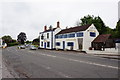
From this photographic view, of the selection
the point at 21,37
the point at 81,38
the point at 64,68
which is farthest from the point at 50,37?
the point at 21,37

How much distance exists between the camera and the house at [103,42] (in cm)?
3450

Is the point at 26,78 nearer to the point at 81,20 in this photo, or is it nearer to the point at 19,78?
the point at 19,78

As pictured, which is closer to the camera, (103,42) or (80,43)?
(103,42)

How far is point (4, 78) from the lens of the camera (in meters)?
6.95

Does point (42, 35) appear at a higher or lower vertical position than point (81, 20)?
lower

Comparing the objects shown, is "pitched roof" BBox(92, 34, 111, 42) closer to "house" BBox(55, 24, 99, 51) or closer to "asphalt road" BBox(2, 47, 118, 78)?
"house" BBox(55, 24, 99, 51)

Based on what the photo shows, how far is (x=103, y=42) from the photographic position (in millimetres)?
34438

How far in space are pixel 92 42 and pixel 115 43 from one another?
5.88 meters

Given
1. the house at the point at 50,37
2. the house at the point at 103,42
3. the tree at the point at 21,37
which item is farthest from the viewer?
the tree at the point at 21,37

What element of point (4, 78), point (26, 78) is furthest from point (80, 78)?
point (4, 78)

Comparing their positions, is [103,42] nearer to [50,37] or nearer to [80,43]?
[80,43]

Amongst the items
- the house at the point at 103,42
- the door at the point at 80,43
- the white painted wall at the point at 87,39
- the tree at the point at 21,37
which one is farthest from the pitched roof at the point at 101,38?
the tree at the point at 21,37

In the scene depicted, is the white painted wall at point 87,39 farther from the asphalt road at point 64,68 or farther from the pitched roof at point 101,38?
the asphalt road at point 64,68

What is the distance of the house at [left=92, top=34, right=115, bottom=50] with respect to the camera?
3450 cm
